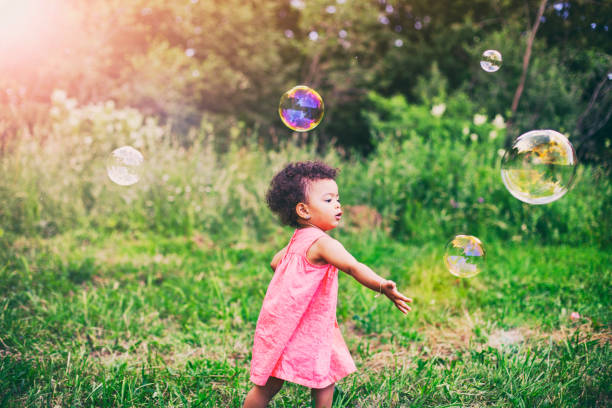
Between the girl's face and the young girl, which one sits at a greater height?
the girl's face

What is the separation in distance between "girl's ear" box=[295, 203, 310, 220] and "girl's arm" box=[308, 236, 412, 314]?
6.5 inches

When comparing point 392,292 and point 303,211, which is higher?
point 303,211

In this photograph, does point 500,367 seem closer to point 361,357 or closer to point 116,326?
point 361,357

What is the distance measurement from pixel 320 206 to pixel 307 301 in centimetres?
41

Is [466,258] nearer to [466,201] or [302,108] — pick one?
[302,108]

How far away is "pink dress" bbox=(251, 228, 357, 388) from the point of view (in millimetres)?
1893

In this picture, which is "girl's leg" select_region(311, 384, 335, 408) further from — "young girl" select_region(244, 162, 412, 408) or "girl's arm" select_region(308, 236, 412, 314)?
"girl's arm" select_region(308, 236, 412, 314)

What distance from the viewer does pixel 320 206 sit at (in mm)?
2057

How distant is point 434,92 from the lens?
518 inches

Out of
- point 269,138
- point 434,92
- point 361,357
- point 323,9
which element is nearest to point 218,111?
point 269,138

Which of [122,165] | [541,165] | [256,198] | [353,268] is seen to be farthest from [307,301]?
[256,198]

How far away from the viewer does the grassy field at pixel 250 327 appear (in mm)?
2324

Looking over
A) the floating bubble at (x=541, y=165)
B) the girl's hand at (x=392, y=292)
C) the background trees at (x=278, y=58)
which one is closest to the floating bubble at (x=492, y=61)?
the floating bubble at (x=541, y=165)

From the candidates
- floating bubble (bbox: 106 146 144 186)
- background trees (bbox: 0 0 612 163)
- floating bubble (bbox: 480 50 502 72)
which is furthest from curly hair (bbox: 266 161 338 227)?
background trees (bbox: 0 0 612 163)
